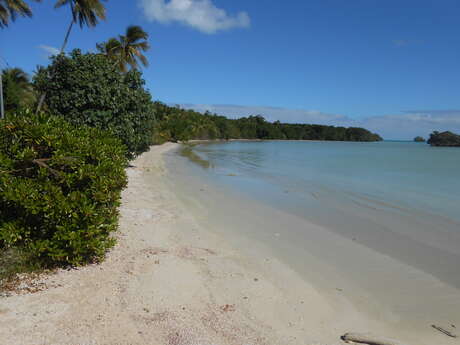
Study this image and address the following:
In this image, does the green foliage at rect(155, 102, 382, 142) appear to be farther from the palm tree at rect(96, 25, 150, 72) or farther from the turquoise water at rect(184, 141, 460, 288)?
the turquoise water at rect(184, 141, 460, 288)

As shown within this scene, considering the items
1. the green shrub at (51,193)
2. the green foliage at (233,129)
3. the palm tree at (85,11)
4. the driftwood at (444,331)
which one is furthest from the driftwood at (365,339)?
the green foliage at (233,129)

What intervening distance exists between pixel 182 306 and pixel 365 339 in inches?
74.0

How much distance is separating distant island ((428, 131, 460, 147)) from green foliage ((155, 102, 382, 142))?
4998cm

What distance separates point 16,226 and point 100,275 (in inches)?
44.0

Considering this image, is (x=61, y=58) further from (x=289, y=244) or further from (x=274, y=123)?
(x=274, y=123)

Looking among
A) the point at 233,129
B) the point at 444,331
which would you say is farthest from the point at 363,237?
the point at 233,129

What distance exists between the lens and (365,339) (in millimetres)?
3307

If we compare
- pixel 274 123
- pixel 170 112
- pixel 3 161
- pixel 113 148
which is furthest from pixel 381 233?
pixel 274 123

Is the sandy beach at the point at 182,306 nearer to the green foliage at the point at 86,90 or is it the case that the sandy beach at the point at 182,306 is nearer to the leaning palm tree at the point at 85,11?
the green foliage at the point at 86,90

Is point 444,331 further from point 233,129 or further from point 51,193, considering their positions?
point 233,129

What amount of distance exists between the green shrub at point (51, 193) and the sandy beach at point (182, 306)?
1.35ft

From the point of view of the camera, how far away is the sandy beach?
10.3ft

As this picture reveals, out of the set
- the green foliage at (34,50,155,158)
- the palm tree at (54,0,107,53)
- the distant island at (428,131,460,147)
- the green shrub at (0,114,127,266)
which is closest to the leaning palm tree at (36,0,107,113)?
the palm tree at (54,0,107,53)

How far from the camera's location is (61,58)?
11305mm
